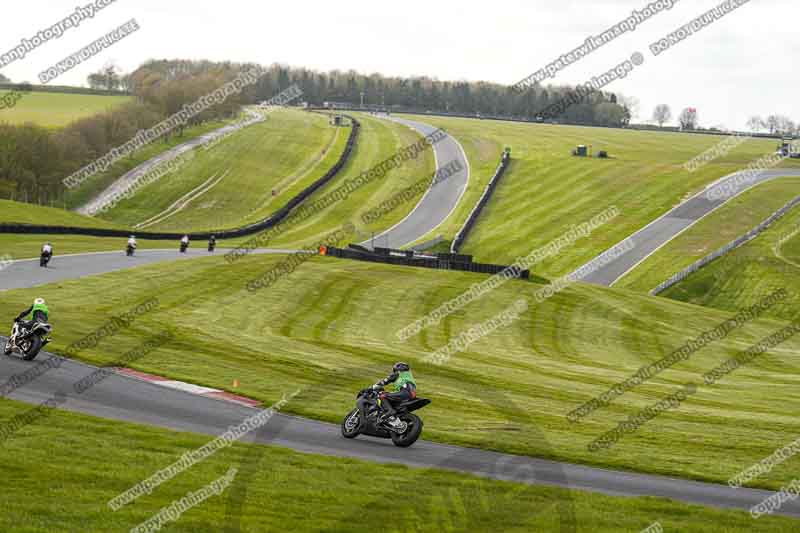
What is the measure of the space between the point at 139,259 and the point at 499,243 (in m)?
38.0

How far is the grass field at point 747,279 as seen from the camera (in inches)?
2594

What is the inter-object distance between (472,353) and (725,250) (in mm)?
42675

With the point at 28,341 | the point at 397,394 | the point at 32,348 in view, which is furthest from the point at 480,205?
the point at 397,394

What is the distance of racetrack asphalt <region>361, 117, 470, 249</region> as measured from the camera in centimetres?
8975

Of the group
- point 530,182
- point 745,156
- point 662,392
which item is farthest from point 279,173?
point 662,392

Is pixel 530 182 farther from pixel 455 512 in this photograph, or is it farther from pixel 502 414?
pixel 455 512

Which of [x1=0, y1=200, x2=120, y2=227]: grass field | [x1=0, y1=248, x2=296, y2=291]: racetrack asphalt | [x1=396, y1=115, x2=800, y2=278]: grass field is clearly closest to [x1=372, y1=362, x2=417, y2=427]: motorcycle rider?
[x1=0, y1=248, x2=296, y2=291]: racetrack asphalt

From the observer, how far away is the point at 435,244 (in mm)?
83188

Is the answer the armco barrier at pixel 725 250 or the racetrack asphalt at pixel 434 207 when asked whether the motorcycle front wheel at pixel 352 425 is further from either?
the racetrack asphalt at pixel 434 207

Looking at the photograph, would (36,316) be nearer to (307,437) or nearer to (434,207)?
(307,437)

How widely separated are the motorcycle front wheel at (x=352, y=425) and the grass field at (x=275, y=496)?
7.75 ft

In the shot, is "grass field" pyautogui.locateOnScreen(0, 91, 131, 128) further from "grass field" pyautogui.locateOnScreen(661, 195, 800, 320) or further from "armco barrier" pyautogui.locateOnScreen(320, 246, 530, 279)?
"grass field" pyautogui.locateOnScreen(661, 195, 800, 320)

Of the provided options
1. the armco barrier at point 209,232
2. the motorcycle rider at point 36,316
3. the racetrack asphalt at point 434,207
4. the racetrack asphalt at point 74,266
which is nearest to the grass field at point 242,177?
the armco barrier at point 209,232

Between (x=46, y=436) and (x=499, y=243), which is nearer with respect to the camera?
(x=46, y=436)
